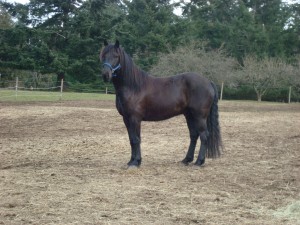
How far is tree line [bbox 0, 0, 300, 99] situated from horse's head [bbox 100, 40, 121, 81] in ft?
102

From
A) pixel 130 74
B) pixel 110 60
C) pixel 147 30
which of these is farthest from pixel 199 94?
pixel 147 30

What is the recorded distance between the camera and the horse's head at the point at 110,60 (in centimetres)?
620

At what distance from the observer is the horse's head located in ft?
20.4

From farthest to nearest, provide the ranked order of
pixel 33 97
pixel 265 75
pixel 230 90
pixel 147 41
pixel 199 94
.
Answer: pixel 147 41, pixel 230 90, pixel 265 75, pixel 33 97, pixel 199 94

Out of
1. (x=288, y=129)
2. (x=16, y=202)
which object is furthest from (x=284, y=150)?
(x=16, y=202)

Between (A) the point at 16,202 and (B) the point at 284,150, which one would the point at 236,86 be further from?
(A) the point at 16,202

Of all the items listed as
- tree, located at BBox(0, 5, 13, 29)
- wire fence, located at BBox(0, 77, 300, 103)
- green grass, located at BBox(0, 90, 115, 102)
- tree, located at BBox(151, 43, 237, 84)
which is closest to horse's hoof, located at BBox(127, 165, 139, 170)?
green grass, located at BBox(0, 90, 115, 102)

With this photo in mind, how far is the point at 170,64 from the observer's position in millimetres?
38344

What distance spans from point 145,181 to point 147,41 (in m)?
39.1

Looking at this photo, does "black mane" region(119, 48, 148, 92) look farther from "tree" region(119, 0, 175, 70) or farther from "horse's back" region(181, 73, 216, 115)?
"tree" region(119, 0, 175, 70)

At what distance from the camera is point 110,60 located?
632 cm

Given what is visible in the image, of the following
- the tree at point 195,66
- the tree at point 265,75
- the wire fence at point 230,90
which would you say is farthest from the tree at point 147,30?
the tree at point 265,75

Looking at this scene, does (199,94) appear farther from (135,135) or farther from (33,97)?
(33,97)

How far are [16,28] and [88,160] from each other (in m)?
33.0
